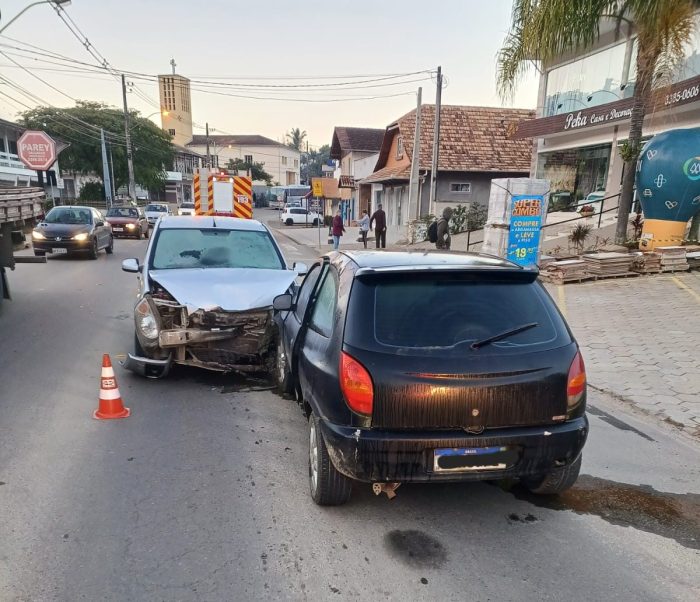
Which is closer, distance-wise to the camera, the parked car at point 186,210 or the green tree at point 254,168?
the parked car at point 186,210

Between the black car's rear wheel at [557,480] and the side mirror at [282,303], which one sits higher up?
the side mirror at [282,303]

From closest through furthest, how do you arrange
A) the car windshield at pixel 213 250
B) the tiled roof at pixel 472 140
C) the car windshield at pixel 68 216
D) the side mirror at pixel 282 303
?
the side mirror at pixel 282 303, the car windshield at pixel 213 250, the car windshield at pixel 68 216, the tiled roof at pixel 472 140

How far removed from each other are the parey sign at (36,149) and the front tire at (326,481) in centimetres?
2433

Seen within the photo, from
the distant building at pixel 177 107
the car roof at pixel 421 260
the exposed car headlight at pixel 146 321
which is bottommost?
the exposed car headlight at pixel 146 321

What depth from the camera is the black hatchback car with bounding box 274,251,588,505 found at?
110 inches

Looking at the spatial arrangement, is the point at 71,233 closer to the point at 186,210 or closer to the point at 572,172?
the point at 572,172

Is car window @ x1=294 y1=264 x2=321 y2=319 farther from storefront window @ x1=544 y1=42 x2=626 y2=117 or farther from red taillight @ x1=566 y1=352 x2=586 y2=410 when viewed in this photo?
storefront window @ x1=544 y1=42 x2=626 y2=117

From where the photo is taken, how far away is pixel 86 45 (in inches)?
1019

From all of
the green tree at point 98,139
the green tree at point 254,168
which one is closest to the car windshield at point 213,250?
the green tree at point 98,139

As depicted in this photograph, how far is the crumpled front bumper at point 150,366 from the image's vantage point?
5.24 metres

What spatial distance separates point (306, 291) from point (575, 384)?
8.21 feet

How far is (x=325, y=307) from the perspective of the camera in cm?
364

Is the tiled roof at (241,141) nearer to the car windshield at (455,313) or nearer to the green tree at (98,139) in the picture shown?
the green tree at (98,139)

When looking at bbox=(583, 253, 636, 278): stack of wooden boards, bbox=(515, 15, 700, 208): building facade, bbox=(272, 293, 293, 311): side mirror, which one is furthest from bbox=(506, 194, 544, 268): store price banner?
bbox=(272, 293, 293, 311): side mirror
